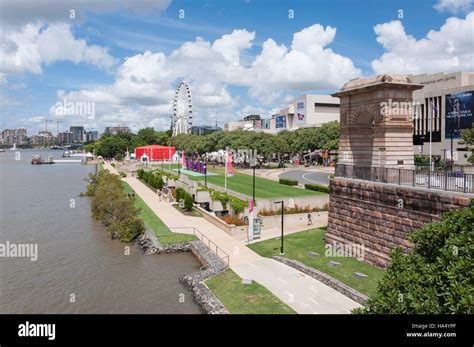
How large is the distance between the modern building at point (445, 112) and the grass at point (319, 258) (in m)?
38.8

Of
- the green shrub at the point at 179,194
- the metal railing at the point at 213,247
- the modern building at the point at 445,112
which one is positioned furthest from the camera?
the modern building at the point at 445,112

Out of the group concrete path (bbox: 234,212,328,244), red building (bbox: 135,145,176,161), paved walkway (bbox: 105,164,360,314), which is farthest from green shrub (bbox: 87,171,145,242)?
red building (bbox: 135,145,176,161)

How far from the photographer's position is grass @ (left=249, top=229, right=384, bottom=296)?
18.5m

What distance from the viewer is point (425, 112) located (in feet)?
229

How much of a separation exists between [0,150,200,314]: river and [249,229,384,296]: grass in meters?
4.79

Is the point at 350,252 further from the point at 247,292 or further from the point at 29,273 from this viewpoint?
the point at 29,273

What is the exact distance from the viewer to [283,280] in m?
19.7

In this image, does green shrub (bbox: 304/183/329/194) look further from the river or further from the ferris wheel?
the ferris wheel

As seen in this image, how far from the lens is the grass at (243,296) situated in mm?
16547

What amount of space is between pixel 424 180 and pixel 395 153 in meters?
3.59

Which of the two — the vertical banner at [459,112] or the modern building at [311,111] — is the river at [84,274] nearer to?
the vertical banner at [459,112]

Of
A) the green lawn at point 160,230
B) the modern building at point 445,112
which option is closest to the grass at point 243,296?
the green lawn at point 160,230

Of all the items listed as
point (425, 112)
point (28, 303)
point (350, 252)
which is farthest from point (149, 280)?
point (425, 112)
